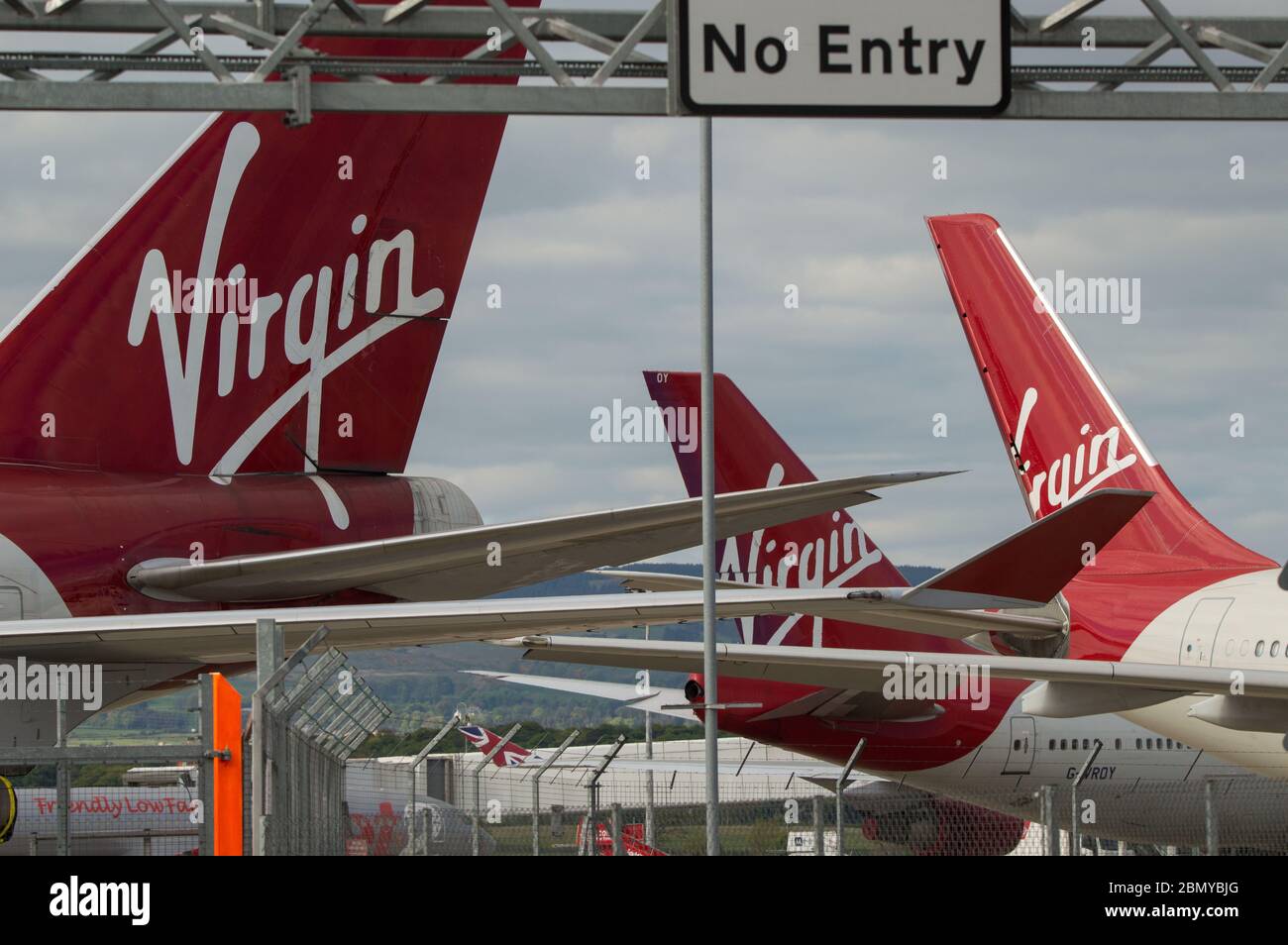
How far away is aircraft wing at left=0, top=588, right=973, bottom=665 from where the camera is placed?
11.8m

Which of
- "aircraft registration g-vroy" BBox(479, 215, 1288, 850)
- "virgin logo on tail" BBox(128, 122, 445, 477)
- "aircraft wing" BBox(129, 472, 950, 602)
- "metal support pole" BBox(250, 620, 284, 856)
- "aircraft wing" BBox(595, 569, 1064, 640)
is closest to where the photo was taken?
"metal support pole" BBox(250, 620, 284, 856)

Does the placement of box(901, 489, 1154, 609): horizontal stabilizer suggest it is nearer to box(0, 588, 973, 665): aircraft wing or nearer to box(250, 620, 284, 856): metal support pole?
box(0, 588, 973, 665): aircraft wing

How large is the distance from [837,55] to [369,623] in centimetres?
519

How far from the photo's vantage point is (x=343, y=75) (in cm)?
1039

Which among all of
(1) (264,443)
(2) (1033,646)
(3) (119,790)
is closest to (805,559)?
(2) (1033,646)

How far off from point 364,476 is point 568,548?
12.8 feet

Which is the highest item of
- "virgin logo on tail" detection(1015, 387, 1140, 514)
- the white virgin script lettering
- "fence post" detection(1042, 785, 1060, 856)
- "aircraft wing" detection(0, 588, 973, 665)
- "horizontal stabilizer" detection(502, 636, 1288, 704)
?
"virgin logo on tail" detection(1015, 387, 1140, 514)

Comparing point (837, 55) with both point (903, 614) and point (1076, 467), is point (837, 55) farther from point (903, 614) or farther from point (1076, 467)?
point (1076, 467)

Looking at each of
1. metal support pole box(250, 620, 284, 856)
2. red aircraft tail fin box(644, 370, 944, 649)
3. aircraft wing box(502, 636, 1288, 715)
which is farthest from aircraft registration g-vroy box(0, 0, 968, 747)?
red aircraft tail fin box(644, 370, 944, 649)

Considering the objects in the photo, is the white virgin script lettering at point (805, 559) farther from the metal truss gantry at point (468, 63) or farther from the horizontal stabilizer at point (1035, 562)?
the metal truss gantry at point (468, 63)

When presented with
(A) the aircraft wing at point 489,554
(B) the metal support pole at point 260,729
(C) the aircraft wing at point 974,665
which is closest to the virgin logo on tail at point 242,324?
(A) the aircraft wing at point 489,554

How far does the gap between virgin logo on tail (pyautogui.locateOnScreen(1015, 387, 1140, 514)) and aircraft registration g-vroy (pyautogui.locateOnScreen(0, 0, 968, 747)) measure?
11.5 m

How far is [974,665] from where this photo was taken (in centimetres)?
1809
